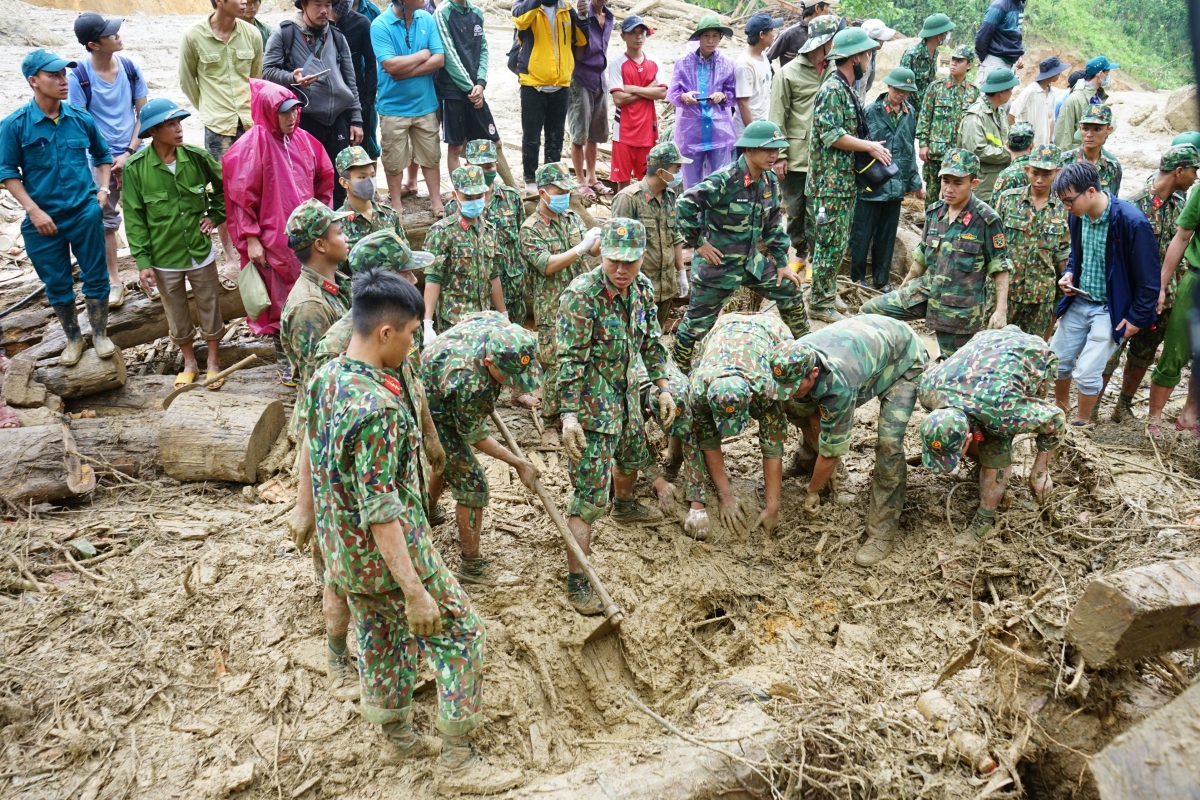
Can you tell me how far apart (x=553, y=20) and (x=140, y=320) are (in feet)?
14.8

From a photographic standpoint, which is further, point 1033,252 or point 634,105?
point 634,105

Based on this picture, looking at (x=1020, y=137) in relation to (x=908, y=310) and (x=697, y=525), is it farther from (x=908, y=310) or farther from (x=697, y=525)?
(x=697, y=525)

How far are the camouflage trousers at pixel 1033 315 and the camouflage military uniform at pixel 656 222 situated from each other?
2827 mm

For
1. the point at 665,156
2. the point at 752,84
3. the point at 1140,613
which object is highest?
the point at 752,84

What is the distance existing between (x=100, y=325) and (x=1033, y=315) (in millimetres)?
7488

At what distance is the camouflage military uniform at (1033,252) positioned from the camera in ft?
22.2

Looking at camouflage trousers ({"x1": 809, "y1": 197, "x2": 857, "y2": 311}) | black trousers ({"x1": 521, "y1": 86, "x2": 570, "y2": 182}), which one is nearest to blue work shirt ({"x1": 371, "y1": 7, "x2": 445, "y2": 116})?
black trousers ({"x1": 521, "y1": 86, "x2": 570, "y2": 182})

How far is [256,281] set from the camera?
6379 mm

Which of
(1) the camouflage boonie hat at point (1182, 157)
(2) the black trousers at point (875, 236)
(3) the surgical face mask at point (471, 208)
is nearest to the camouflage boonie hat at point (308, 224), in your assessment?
(3) the surgical face mask at point (471, 208)

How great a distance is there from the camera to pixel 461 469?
4746 millimetres

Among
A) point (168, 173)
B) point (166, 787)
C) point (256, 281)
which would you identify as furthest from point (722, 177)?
point (166, 787)

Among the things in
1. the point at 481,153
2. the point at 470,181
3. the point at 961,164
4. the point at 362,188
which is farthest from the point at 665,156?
the point at 362,188

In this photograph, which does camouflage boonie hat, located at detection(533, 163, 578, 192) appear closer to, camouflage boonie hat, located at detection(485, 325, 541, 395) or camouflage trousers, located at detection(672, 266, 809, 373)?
camouflage trousers, located at detection(672, 266, 809, 373)

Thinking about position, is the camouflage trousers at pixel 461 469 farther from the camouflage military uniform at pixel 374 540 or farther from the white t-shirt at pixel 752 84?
the white t-shirt at pixel 752 84
